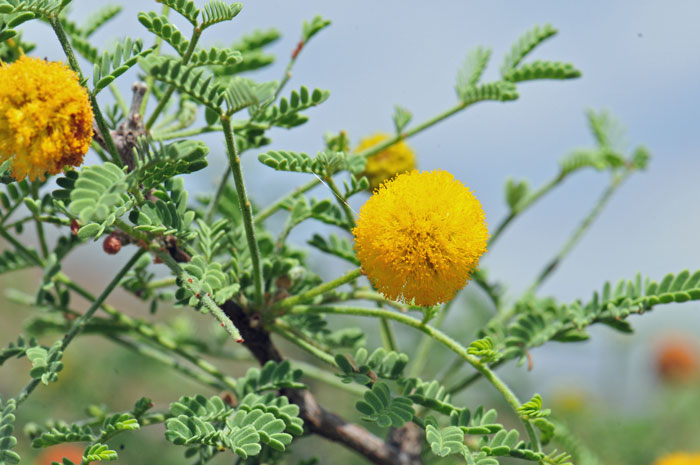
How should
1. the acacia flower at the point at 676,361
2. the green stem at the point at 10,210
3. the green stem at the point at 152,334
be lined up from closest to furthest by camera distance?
the green stem at the point at 10,210 → the green stem at the point at 152,334 → the acacia flower at the point at 676,361

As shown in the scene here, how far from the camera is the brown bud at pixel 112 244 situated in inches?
70.6

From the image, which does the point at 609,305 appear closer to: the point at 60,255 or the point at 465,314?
the point at 60,255

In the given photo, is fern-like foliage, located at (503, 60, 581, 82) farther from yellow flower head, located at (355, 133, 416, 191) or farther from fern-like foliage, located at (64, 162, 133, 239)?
fern-like foliage, located at (64, 162, 133, 239)

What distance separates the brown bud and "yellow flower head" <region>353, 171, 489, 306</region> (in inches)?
27.4

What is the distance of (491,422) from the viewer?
1.79 metres

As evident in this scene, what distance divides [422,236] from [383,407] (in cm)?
50

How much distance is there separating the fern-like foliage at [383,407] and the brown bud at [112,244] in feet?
2.55

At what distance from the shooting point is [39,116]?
133cm

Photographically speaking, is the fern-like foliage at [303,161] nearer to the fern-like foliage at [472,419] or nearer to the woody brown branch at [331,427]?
the woody brown branch at [331,427]

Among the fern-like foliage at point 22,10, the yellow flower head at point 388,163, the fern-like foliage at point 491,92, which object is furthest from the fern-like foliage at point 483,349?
the fern-like foliage at point 22,10

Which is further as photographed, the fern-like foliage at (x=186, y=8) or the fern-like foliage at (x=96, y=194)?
the fern-like foliage at (x=186, y=8)

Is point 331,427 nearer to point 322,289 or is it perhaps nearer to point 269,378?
point 269,378

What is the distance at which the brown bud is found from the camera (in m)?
1.79

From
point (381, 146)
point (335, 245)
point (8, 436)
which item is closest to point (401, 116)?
point (381, 146)
